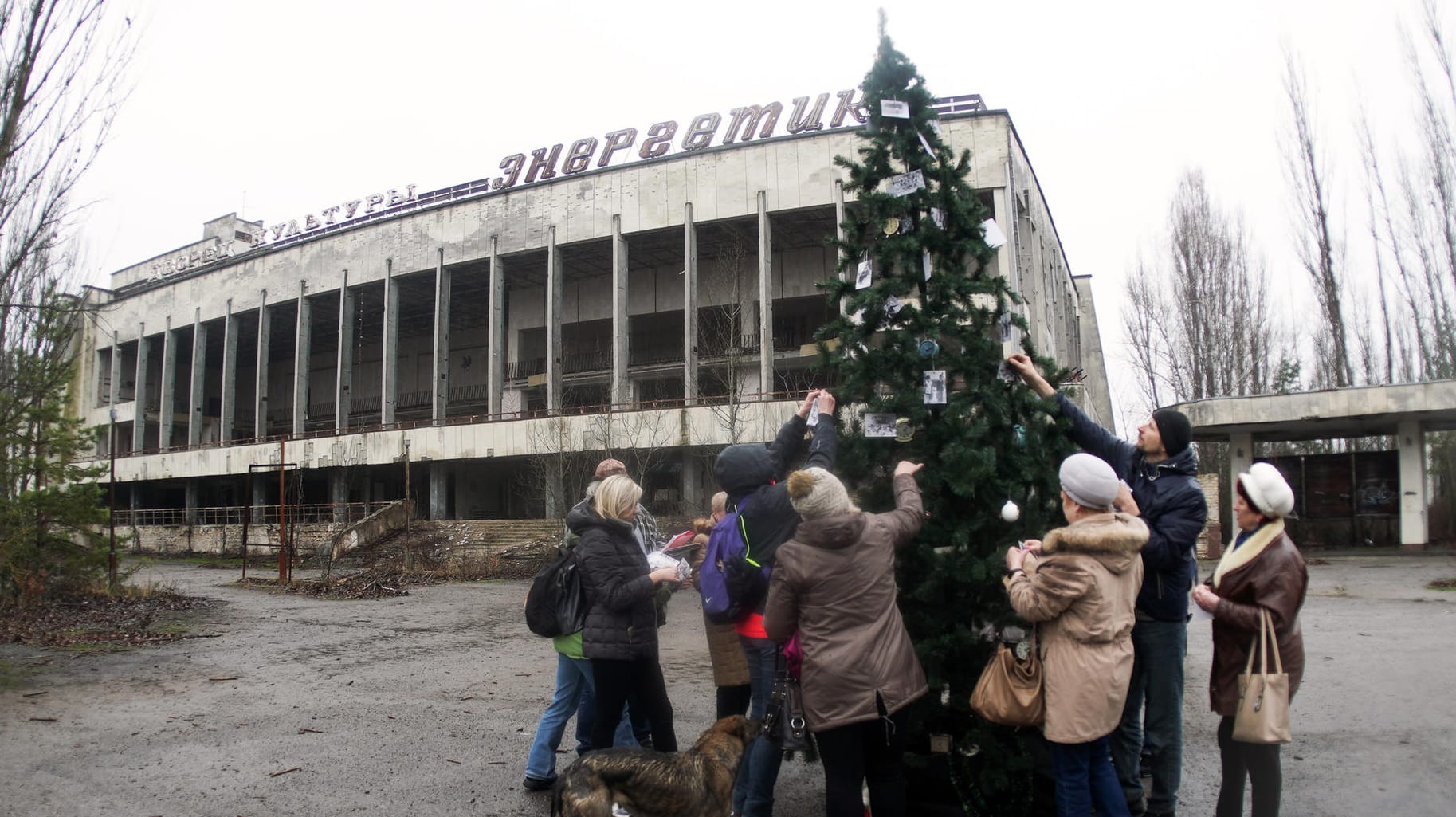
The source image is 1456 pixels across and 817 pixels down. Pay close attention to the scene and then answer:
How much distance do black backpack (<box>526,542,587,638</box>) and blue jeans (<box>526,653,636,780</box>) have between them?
0.32 metres

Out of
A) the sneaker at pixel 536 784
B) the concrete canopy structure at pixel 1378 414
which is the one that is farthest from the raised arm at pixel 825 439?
the concrete canopy structure at pixel 1378 414

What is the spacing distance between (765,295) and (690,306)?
285 centimetres

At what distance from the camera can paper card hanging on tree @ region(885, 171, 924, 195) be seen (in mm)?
4531

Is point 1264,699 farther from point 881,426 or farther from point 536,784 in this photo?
point 536,784

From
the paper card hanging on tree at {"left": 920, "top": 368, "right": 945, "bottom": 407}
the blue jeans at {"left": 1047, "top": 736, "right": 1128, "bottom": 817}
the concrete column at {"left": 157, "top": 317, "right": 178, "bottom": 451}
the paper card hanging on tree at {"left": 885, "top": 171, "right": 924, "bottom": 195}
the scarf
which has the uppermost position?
the concrete column at {"left": 157, "top": 317, "right": 178, "bottom": 451}

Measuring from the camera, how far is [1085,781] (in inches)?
129

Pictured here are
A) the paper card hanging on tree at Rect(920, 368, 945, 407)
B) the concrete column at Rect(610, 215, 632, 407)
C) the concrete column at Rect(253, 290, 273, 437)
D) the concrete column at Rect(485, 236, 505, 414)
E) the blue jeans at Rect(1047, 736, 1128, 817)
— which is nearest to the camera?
the blue jeans at Rect(1047, 736, 1128, 817)

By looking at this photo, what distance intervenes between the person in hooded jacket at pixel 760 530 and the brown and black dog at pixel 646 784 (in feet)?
1.10

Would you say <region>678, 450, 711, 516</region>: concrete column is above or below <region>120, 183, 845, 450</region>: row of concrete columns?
below

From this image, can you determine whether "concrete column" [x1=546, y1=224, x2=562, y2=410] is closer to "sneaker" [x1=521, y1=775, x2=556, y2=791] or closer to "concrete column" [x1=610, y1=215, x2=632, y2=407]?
"concrete column" [x1=610, y1=215, x2=632, y2=407]

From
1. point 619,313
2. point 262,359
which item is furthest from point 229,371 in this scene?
point 619,313

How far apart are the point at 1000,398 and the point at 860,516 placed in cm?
140

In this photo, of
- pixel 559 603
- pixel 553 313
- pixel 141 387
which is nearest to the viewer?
pixel 559 603

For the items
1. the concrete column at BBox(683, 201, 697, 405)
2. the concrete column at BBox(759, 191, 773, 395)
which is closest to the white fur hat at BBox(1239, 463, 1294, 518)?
the concrete column at BBox(759, 191, 773, 395)
